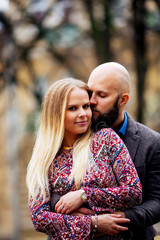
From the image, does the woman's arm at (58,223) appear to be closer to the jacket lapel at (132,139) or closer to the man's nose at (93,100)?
the jacket lapel at (132,139)

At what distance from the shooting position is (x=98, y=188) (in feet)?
8.23

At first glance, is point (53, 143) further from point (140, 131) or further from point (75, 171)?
point (140, 131)

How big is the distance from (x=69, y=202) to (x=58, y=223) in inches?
5.5

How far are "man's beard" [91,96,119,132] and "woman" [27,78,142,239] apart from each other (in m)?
0.08

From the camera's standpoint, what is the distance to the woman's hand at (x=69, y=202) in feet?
8.23

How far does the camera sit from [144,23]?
8422 millimetres

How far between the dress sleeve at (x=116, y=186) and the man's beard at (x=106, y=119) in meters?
0.22

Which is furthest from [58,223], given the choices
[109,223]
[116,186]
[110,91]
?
[110,91]

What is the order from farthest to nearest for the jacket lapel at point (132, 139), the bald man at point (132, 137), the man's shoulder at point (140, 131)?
the man's shoulder at point (140, 131), the jacket lapel at point (132, 139), the bald man at point (132, 137)

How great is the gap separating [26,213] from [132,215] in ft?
35.9

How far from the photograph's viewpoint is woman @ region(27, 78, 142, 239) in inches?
98.1

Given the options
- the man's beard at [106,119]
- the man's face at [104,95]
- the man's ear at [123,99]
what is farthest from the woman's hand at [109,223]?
the man's ear at [123,99]

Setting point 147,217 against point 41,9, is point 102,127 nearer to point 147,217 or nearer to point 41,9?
point 147,217

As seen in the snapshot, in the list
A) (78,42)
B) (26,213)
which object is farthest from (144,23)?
(26,213)
